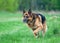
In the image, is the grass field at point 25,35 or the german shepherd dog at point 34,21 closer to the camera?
the grass field at point 25,35

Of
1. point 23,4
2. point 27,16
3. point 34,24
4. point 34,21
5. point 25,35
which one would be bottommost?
point 23,4

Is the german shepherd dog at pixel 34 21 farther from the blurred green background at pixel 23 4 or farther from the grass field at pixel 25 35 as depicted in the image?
the blurred green background at pixel 23 4

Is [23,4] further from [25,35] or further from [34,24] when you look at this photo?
[34,24]

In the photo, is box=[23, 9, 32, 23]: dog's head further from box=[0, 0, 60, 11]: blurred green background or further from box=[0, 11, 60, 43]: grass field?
box=[0, 0, 60, 11]: blurred green background

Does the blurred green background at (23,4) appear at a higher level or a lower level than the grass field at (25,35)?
lower

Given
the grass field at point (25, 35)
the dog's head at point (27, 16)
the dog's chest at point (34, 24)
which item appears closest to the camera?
the grass field at point (25, 35)

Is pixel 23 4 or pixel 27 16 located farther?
Result: pixel 23 4

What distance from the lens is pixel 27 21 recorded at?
12.2 metres

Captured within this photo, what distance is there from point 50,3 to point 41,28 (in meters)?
45.2

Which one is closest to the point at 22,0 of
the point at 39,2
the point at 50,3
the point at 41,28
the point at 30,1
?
the point at 30,1

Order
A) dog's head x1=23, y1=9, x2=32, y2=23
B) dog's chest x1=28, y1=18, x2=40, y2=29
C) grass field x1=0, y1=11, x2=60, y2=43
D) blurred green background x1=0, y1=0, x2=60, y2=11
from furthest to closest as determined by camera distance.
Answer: blurred green background x1=0, y1=0, x2=60, y2=11 < dog's chest x1=28, y1=18, x2=40, y2=29 < dog's head x1=23, y1=9, x2=32, y2=23 < grass field x1=0, y1=11, x2=60, y2=43

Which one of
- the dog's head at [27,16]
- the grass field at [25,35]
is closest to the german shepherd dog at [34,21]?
the dog's head at [27,16]

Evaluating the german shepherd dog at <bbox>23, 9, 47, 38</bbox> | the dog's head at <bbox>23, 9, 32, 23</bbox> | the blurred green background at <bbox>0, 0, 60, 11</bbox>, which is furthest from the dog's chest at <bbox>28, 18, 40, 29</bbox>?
the blurred green background at <bbox>0, 0, 60, 11</bbox>

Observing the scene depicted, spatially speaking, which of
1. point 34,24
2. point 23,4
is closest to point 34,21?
point 34,24
